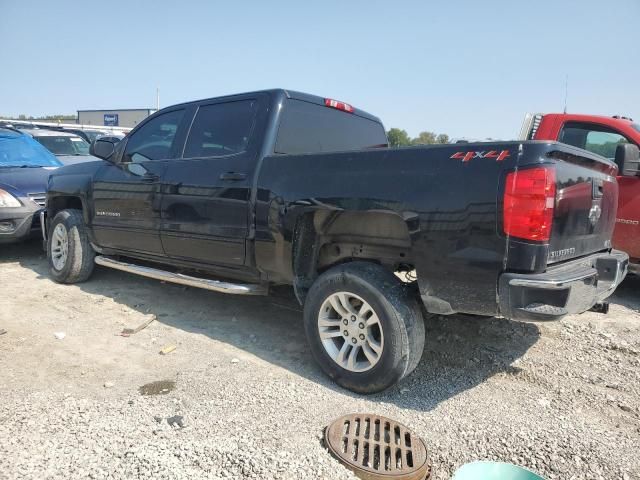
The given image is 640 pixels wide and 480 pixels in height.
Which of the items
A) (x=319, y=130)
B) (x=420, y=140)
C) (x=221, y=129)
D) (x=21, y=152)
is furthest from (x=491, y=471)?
(x=420, y=140)

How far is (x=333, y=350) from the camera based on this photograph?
3.22 m

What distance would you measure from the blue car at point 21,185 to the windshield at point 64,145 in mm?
2506

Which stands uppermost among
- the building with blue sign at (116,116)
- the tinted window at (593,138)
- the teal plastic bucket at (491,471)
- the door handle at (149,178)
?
the building with blue sign at (116,116)

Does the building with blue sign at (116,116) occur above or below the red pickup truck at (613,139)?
above

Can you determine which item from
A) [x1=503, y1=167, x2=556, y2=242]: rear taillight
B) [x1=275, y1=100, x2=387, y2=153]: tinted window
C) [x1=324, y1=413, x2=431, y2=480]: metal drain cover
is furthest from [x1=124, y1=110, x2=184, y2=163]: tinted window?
[x1=503, y1=167, x2=556, y2=242]: rear taillight

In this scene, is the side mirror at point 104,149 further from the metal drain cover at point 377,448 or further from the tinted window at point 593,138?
the tinted window at point 593,138

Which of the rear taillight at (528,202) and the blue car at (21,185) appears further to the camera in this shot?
the blue car at (21,185)

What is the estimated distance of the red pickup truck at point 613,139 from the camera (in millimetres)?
5074

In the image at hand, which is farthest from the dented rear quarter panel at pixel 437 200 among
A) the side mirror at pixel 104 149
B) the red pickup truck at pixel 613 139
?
the red pickup truck at pixel 613 139

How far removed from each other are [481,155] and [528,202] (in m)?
0.35

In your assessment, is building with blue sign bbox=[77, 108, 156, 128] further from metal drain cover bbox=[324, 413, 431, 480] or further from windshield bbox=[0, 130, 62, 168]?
metal drain cover bbox=[324, 413, 431, 480]

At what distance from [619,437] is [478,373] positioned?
96 centimetres

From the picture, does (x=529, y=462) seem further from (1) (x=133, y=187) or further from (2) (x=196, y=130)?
(1) (x=133, y=187)

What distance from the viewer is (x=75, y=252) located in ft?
17.6
